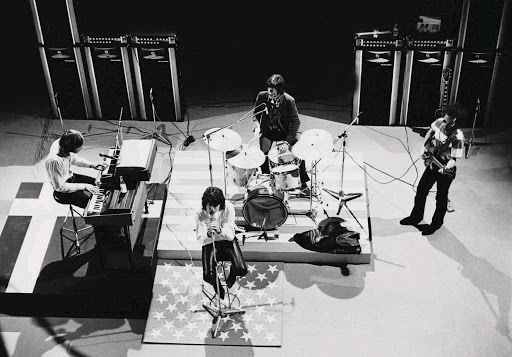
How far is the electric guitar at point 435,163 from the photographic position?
682cm

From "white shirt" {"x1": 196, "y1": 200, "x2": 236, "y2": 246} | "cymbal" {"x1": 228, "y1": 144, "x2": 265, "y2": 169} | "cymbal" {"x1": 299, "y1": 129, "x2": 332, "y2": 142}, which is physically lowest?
"white shirt" {"x1": 196, "y1": 200, "x2": 236, "y2": 246}

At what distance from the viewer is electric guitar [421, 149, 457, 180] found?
268 inches

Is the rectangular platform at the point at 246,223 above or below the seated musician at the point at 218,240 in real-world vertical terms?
below

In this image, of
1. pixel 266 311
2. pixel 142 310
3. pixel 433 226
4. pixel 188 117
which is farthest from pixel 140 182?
pixel 433 226

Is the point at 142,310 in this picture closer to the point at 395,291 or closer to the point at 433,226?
the point at 395,291

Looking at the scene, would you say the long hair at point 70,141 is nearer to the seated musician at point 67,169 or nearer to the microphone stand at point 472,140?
the seated musician at point 67,169

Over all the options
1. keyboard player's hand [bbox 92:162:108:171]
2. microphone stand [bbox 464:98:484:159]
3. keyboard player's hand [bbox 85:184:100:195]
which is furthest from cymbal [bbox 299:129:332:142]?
microphone stand [bbox 464:98:484:159]

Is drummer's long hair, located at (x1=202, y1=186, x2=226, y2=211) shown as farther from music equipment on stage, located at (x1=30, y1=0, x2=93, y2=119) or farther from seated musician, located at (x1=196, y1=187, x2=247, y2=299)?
music equipment on stage, located at (x1=30, y1=0, x2=93, y2=119)

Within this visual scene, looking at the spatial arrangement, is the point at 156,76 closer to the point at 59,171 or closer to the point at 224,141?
the point at 224,141

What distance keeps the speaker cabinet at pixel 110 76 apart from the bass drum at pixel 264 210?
3.01 metres

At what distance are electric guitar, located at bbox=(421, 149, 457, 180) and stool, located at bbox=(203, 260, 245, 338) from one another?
8.01 feet

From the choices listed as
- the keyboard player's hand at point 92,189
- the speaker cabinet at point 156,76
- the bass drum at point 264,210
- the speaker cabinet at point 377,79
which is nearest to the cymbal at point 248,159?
the bass drum at point 264,210

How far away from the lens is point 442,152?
22.5 ft

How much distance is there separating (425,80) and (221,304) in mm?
4520
